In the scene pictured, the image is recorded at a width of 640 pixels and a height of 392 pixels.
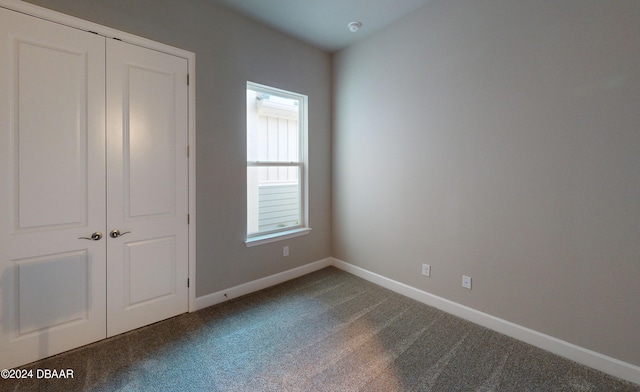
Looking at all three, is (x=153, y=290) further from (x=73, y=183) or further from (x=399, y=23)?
(x=399, y=23)

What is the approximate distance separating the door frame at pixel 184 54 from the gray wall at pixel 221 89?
0.05 metres

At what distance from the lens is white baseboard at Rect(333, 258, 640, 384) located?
1.82 metres

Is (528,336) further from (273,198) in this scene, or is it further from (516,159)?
(273,198)

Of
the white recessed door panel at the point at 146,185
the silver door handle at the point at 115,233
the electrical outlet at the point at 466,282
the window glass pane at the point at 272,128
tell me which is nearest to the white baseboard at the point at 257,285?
the white recessed door panel at the point at 146,185

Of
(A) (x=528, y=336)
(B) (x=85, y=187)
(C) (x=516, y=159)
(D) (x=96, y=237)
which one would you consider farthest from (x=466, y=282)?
(B) (x=85, y=187)

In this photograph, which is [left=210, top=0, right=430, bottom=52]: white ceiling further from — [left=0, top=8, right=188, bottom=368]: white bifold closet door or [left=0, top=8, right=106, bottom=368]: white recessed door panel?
[left=0, top=8, right=106, bottom=368]: white recessed door panel

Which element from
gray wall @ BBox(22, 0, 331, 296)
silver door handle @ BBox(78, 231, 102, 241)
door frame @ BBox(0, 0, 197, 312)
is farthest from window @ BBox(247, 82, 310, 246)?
silver door handle @ BBox(78, 231, 102, 241)

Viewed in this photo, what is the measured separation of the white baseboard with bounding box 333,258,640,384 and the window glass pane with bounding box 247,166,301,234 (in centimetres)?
142

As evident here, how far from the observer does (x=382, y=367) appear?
1902 mm

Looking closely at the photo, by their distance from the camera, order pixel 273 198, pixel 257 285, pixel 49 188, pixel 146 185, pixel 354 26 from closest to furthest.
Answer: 1. pixel 49 188
2. pixel 146 185
3. pixel 354 26
4. pixel 257 285
5. pixel 273 198

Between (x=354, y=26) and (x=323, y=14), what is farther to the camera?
(x=354, y=26)

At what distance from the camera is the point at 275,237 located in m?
3.27

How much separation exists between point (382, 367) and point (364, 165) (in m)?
2.19

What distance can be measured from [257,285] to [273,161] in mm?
1456
